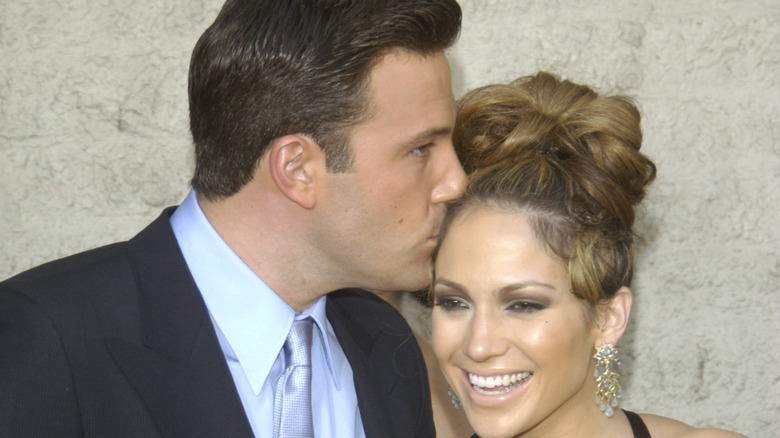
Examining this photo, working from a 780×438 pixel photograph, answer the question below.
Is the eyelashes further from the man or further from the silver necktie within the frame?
the silver necktie

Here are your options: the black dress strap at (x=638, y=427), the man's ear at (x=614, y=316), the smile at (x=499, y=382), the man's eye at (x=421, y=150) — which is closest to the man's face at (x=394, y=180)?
the man's eye at (x=421, y=150)

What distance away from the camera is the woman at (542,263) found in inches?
73.4

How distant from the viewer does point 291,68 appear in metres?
1.83

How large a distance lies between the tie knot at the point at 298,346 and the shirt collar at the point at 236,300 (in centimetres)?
3

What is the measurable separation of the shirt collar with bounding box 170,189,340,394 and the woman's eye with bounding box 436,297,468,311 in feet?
1.01

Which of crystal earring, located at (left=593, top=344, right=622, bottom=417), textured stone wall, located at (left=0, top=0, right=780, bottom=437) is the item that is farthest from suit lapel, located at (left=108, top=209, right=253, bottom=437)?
textured stone wall, located at (left=0, top=0, right=780, bottom=437)

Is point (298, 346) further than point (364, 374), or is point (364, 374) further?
point (364, 374)

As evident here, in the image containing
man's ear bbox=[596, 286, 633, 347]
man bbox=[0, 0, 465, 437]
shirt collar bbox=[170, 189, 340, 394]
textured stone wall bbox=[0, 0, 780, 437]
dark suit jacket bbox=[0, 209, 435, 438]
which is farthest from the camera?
textured stone wall bbox=[0, 0, 780, 437]

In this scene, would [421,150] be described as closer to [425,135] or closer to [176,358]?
[425,135]

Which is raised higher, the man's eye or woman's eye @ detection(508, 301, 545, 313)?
the man's eye

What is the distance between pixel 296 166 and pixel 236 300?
0.29m

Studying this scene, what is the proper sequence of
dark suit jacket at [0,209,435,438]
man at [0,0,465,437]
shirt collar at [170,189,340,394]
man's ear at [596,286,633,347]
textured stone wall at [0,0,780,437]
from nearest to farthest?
dark suit jacket at [0,209,435,438] < man at [0,0,465,437] < shirt collar at [170,189,340,394] < man's ear at [596,286,633,347] < textured stone wall at [0,0,780,437]

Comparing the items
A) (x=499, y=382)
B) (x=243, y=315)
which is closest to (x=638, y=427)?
(x=499, y=382)

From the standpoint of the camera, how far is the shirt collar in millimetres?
1822
